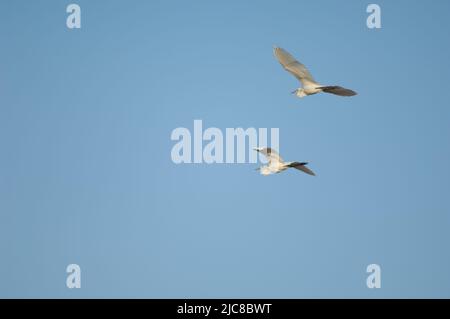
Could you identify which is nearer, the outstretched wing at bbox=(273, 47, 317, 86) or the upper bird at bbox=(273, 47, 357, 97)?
the upper bird at bbox=(273, 47, 357, 97)

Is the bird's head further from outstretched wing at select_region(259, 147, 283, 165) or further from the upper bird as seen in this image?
outstretched wing at select_region(259, 147, 283, 165)

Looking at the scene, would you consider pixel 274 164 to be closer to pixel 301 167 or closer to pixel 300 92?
pixel 301 167

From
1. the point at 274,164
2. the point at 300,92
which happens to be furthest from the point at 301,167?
the point at 300,92

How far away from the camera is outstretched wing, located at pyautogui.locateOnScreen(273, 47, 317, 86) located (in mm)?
32781

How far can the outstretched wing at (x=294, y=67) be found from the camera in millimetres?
32781

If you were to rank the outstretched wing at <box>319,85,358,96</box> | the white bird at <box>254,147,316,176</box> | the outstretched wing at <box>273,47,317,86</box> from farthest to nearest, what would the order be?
the white bird at <box>254,147,316,176</box>, the outstretched wing at <box>273,47,317,86</box>, the outstretched wing at <box>319,85,358,96</box>

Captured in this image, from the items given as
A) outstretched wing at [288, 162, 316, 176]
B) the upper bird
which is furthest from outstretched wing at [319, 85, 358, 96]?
outstretched wing at [288, 162, 316, 176]

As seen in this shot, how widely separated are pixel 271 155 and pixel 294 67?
3.72 meters

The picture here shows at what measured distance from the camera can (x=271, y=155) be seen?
3547cm
